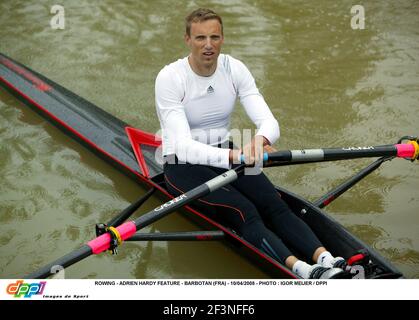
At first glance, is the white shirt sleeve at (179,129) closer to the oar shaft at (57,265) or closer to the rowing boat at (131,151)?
the rowing boat at (131,151)

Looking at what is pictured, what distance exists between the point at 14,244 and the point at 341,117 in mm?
3700

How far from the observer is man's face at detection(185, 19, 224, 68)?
171 inches

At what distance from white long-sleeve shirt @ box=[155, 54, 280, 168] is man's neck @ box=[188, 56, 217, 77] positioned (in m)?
0.02

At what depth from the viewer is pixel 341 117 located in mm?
6715

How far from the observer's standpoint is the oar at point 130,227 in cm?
385

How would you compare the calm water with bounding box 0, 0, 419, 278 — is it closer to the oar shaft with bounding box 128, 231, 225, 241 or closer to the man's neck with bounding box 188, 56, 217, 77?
the oar shaft with bounding box 128, 231, 225, 241

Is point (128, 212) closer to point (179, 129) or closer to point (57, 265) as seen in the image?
point (179, 129)

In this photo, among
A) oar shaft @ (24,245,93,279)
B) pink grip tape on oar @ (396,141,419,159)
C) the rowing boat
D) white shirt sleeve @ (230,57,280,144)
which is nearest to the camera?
oar shaft @ (24,245,93,279)

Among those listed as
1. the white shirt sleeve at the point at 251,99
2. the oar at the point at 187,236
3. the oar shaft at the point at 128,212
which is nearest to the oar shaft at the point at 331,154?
the white shirt sleeve at the point at 251,99

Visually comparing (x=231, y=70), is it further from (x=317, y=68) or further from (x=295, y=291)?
(x=317, y=68)

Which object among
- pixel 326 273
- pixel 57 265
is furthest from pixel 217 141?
Result: pixel 57 265

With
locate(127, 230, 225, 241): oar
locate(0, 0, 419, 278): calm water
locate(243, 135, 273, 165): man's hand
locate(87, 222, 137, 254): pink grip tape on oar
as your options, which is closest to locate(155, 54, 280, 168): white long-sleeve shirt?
locate(243, 135, 273, 165): man's hand

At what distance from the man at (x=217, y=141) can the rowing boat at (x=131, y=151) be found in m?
0.17

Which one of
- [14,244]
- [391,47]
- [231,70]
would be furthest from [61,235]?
[391,47]
